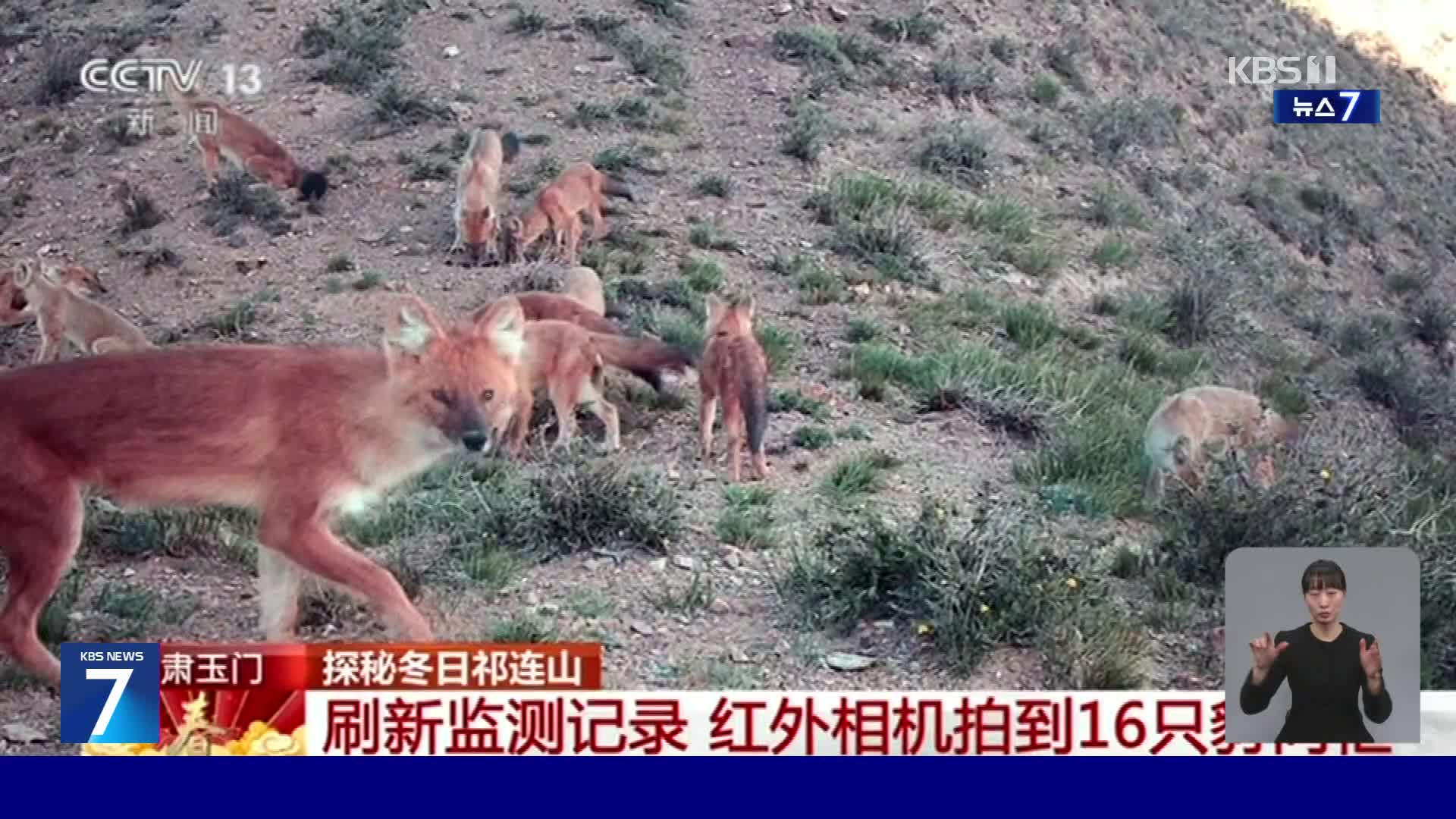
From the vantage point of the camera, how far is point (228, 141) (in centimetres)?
611

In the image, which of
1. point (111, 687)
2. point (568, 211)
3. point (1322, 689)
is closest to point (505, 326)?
point (568, 211)

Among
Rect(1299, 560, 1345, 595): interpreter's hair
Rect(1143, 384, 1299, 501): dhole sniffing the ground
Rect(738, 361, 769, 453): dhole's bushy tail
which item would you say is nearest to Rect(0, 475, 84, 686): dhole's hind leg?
Rect(738, 361, 769, 453): dhole's bushy tail

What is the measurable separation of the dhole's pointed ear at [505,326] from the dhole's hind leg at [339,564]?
70cm

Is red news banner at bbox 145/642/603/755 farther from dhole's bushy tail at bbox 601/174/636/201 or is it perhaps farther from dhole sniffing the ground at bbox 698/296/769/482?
dhole's bushy tail at bbox 601/174/636/201

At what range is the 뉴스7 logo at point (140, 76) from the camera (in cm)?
604

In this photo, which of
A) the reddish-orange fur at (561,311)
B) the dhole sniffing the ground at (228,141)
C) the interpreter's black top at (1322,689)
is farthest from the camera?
the reddish-orange fur at (561,311)

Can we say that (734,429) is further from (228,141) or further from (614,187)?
(228,141)

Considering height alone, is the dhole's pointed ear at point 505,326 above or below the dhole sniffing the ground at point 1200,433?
above

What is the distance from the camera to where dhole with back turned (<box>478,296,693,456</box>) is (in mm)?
6082

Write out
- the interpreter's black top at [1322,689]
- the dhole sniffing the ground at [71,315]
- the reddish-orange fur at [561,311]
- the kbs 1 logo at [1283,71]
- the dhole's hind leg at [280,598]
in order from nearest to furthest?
the interpreter's black top at [1322,689] < the dhole's hind leg at [280,598] < the dhole sniffing the ground at [71,315] < the kbs 1 logo at [1283,71] < the reddish-orange fur at [561,311]

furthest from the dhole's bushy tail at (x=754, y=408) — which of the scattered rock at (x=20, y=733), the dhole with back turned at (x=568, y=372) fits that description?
the scattered rock at (x=20, y=733)

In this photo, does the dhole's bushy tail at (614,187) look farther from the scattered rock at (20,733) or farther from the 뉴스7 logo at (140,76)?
the scattered rock at (20,733)

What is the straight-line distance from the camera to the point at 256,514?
567cm
